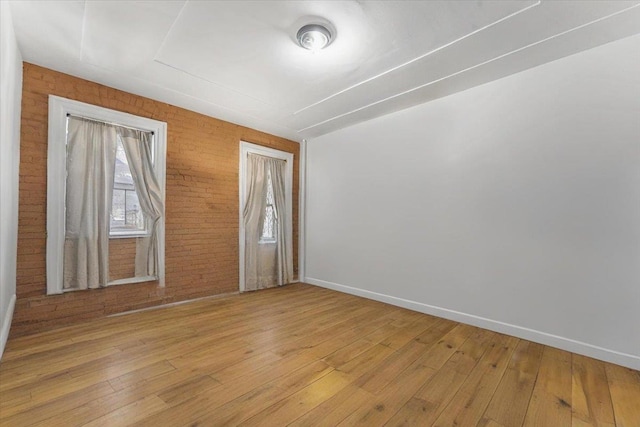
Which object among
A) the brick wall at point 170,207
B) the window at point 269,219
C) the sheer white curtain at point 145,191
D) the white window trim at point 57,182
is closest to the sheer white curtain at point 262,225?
the window at point 269,219

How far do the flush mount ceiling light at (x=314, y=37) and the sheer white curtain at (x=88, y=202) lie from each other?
253 centimetres

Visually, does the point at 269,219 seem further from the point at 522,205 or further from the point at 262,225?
the point at 522,205

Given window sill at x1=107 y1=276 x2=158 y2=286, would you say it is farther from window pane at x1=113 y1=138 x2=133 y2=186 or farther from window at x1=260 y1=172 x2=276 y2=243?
window at x1=260 y1=172 x2=276 y2=243

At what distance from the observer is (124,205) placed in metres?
3.48

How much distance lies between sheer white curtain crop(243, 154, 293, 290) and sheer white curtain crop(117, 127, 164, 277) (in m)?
1.30

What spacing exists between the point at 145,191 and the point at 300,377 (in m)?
2.92

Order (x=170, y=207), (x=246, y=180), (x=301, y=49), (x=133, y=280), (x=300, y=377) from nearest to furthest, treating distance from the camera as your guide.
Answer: (x=300, y=377), (x=301, y=49), (x=133, y=280), (x=170, y=207), (x=246, y=180)

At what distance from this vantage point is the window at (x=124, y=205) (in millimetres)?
3398

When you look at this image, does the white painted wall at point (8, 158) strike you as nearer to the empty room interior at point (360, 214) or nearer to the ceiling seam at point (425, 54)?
the empty room interior at point (360, 214)

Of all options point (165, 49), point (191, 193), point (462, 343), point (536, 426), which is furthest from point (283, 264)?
point (536, 426)

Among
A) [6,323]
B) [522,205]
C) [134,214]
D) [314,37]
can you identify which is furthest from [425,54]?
[6,323]

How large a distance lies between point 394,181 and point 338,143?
1.35m

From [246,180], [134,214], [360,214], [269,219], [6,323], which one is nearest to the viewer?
[6,323]

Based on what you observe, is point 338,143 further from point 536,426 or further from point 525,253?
point 536,426
